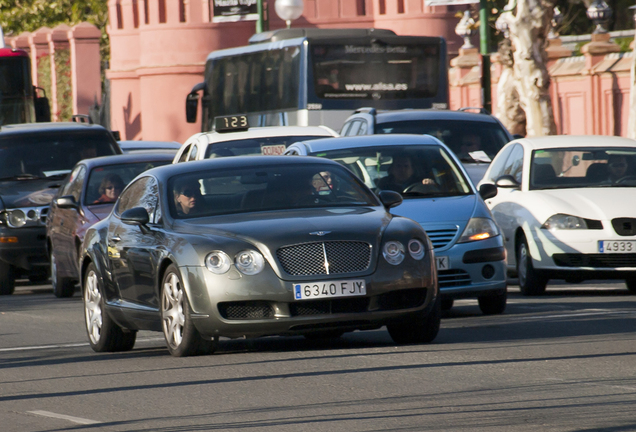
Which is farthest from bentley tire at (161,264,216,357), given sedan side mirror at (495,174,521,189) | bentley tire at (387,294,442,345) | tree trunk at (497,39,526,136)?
tree trunk at (497,39,526,136)

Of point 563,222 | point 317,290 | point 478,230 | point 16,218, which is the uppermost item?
point 317,290

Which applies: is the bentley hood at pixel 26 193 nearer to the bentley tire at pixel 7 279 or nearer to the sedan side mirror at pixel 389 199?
the bentley tire at pixel 7 279

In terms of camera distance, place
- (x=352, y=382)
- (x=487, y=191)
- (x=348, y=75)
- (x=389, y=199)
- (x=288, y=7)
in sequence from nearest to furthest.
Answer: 1. (x=352, y=382)
2. (x=389, y=199)
3. (x=487, y=191)
4. (x=348, y=75)
5. (x=288, y=7)

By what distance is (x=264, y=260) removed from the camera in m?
9.51

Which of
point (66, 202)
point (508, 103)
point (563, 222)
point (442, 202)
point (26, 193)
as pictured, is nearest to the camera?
point (442, 202)

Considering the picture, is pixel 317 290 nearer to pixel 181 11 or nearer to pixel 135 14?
pixel 181 11

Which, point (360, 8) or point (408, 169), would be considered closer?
point (408, 169)

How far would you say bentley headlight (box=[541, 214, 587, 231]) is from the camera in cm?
1448

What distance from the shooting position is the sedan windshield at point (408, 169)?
44.3ft

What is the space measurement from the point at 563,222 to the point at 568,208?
0.48 ft

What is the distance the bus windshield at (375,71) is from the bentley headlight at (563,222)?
1381cm

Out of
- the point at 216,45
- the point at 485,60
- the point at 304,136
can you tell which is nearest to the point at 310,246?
the point at 304,136

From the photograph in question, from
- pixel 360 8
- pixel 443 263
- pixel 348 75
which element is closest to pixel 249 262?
pixel 443 263

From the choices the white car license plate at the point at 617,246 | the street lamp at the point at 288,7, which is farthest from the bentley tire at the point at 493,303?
the street lamp at the point at 288,7
